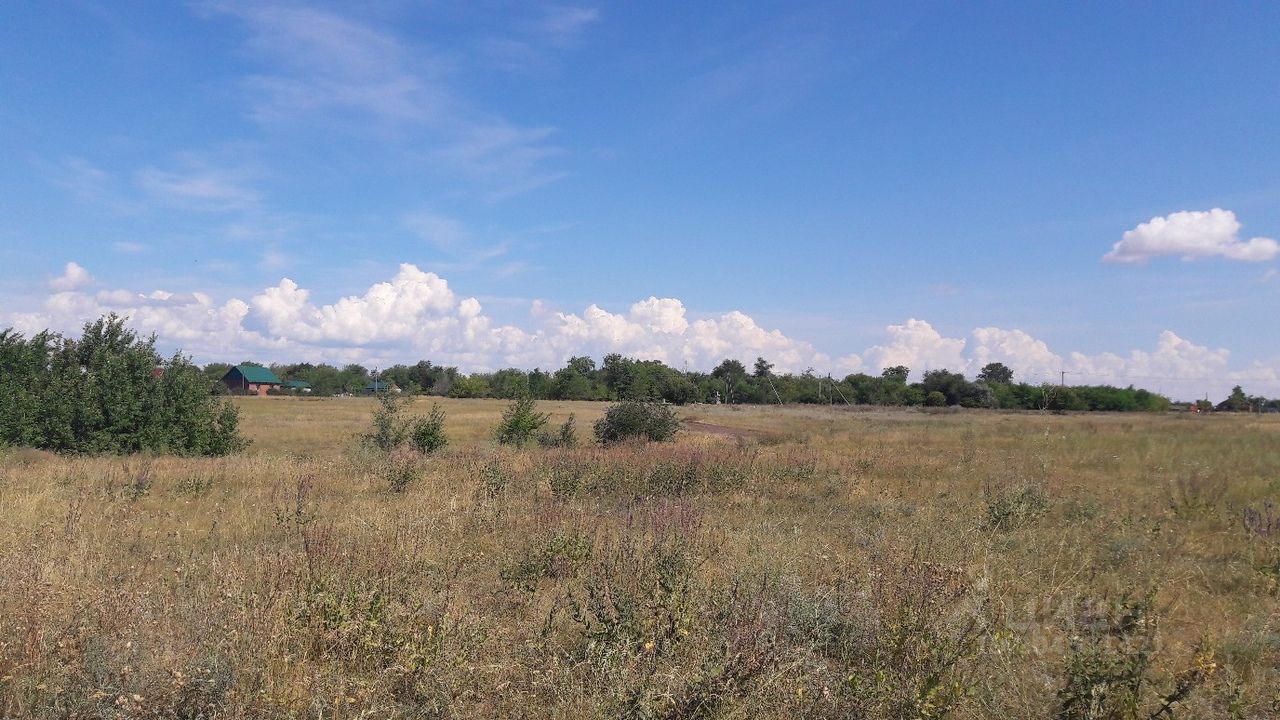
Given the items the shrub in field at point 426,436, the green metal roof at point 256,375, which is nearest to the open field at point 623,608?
the shrub in field at point 426,436

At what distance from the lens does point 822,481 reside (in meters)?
13.3

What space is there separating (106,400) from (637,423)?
16.7 meters

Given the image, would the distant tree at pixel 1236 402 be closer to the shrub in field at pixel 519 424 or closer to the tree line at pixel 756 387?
the tree line at pixel 756 387

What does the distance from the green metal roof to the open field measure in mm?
119548

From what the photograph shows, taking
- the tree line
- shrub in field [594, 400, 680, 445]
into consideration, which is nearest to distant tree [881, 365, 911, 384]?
the tree line

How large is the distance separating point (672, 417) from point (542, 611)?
21.4 m

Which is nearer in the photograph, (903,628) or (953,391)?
(903,628)

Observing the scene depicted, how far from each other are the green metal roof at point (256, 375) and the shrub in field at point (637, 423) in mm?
109509

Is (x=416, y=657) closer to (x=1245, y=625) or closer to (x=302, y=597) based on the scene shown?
(x=302, y=597)

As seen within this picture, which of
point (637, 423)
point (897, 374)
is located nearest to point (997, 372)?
point (897, 374)

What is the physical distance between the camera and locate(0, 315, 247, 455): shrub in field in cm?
2041

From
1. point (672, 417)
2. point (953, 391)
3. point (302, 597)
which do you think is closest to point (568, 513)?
point (302, 597)

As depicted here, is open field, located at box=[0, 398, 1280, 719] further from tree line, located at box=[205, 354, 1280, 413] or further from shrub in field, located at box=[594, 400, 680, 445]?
tree line, located at box=[205, 354, 1280, 413]

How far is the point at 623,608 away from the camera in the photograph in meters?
4.52
